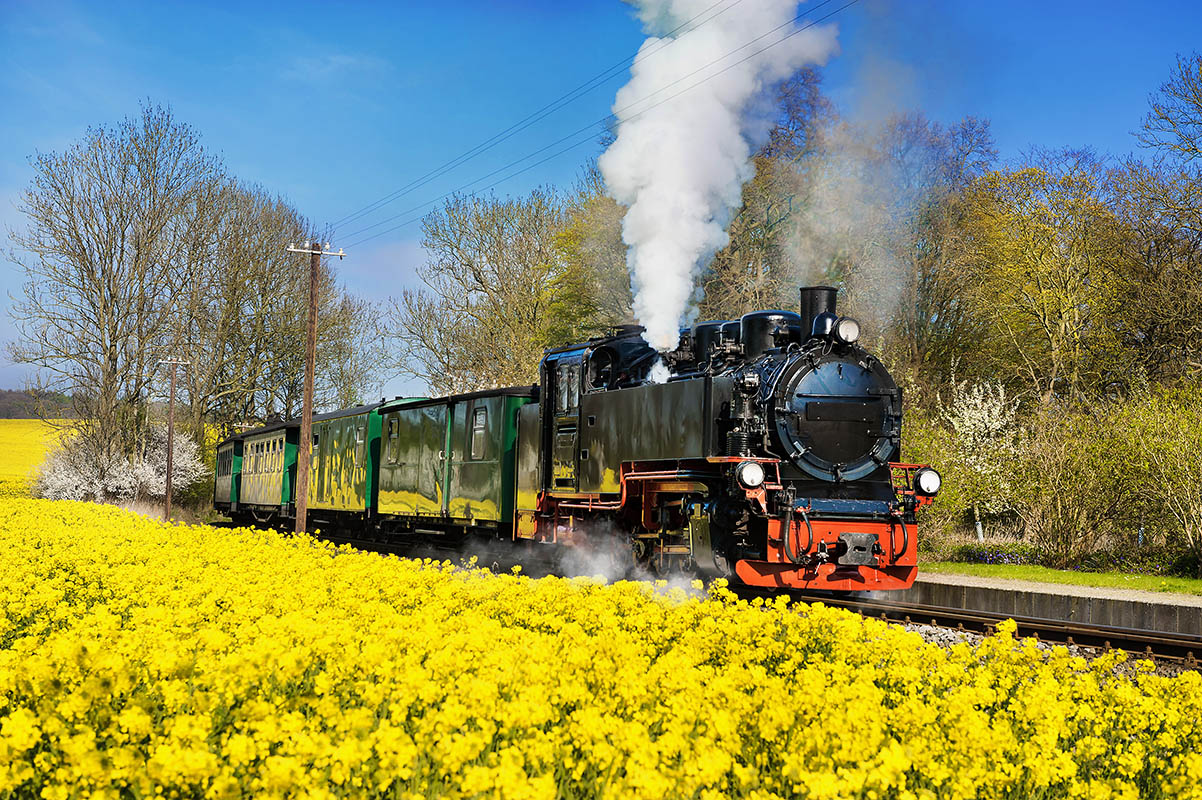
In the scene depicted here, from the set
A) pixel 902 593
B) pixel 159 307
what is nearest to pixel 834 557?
pixel 902 593

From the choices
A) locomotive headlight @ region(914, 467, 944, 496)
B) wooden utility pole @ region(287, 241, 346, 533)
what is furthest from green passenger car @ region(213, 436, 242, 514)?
locomotive headlight @ region(914, 467, 944, 496)

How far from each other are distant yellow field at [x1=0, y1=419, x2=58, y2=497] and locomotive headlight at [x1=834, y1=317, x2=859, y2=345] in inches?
1623

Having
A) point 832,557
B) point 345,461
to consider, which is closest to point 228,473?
point 345,461

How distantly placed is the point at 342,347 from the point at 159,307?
28.1 ft

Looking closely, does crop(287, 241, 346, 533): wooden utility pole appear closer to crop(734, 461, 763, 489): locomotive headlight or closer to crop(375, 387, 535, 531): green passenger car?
crop(375, 387, 535, 531): green passenger car

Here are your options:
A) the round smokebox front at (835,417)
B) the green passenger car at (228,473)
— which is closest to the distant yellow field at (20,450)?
the green passenger car at (228,473)

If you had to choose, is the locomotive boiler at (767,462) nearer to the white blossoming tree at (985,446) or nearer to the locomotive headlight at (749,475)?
the locomotive headlight at (749,475)

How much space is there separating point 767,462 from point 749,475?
352 mm

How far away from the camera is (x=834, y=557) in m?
11.4

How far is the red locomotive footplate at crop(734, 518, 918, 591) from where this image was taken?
11.2 m

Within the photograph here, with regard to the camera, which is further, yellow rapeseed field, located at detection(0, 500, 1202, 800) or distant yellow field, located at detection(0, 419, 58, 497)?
distant yellow field, located at detection(0, 419, 58, 497)

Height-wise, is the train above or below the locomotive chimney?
below

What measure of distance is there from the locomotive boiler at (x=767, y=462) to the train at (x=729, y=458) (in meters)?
0.02

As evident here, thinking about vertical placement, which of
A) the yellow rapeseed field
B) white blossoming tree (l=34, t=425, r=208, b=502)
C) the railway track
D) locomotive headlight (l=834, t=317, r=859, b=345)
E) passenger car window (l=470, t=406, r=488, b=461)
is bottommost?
the railway track
